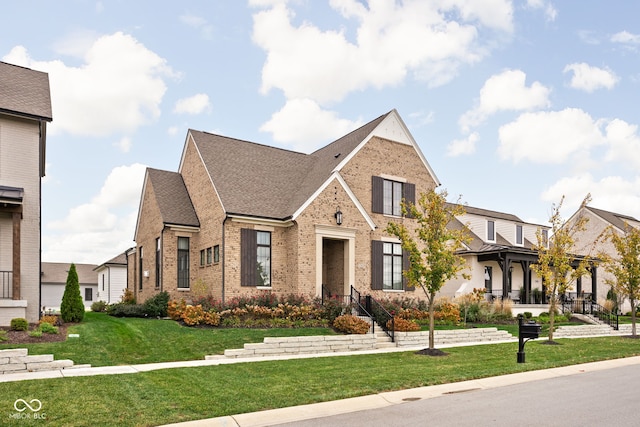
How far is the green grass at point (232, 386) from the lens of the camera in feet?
27.9

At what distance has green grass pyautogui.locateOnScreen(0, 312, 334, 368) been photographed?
1350cm

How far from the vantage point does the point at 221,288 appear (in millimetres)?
20906

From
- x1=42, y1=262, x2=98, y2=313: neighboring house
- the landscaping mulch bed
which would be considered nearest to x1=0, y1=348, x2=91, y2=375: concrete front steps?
the landscaping mulch bed

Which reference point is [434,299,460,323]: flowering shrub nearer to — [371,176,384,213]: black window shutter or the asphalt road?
[371,176,384,213]: black window shutter

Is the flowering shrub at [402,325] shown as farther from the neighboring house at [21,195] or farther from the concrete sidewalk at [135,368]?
the neighboring house at [21,195]

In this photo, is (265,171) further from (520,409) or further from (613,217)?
(613,217)

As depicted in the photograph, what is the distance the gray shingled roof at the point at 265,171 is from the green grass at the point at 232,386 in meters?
8.98

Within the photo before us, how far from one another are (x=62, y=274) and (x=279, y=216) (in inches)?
1544

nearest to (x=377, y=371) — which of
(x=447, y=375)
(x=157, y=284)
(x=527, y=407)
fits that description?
(x=447, y=375)

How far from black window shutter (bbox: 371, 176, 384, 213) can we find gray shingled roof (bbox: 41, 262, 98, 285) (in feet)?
119

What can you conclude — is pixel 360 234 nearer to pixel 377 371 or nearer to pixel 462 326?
pixel 462 326

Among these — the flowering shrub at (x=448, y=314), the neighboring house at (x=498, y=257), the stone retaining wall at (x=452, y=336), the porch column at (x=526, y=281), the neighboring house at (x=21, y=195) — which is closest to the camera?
the neighboring house at (x=21, y=195)

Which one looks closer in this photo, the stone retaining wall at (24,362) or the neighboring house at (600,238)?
the stone retaining wall at (24,362)

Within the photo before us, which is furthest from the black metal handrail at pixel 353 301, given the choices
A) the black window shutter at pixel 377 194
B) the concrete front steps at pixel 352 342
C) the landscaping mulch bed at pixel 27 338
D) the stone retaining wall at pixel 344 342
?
the landscaping mulch bed at pixel 27 338
